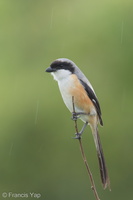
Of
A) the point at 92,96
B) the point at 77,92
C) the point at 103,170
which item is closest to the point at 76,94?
the point at 77,92

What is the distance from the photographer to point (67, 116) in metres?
7.90

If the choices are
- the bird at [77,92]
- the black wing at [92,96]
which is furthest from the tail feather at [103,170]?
the black wing at [92,96]

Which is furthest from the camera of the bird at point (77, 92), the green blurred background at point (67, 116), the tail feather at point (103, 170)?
the green blurred background at point (67, 116)

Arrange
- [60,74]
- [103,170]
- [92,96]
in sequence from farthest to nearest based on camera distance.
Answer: [92,96], [60,74], [103,170]

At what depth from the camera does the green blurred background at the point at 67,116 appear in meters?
7.93

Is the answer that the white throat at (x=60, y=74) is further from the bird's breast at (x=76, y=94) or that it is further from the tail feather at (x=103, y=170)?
the tail feather at (x=103, y=170)

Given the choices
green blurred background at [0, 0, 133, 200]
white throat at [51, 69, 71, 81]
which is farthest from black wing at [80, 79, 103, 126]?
green blurred background at [0, 0, 133, 200]

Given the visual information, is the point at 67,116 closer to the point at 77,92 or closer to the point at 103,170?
the point at 77,92

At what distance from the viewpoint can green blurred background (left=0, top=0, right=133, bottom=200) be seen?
7934 millimetres

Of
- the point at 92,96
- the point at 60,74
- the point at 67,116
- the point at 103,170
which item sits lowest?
the point at 67,116

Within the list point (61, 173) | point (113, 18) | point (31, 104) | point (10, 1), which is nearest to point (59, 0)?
point (10, 1)

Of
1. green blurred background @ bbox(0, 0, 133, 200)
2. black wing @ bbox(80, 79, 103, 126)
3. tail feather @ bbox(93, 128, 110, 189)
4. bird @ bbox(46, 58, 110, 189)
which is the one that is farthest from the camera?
green blurred background @ bbox(0, 0, 133, 200)

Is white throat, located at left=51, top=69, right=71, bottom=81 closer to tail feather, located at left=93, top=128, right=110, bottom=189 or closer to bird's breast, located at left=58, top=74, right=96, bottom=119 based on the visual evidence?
bird's breast, located at left=58, top=74, right=96, bottom=119

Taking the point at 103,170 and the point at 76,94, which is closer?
the point at 103,170
